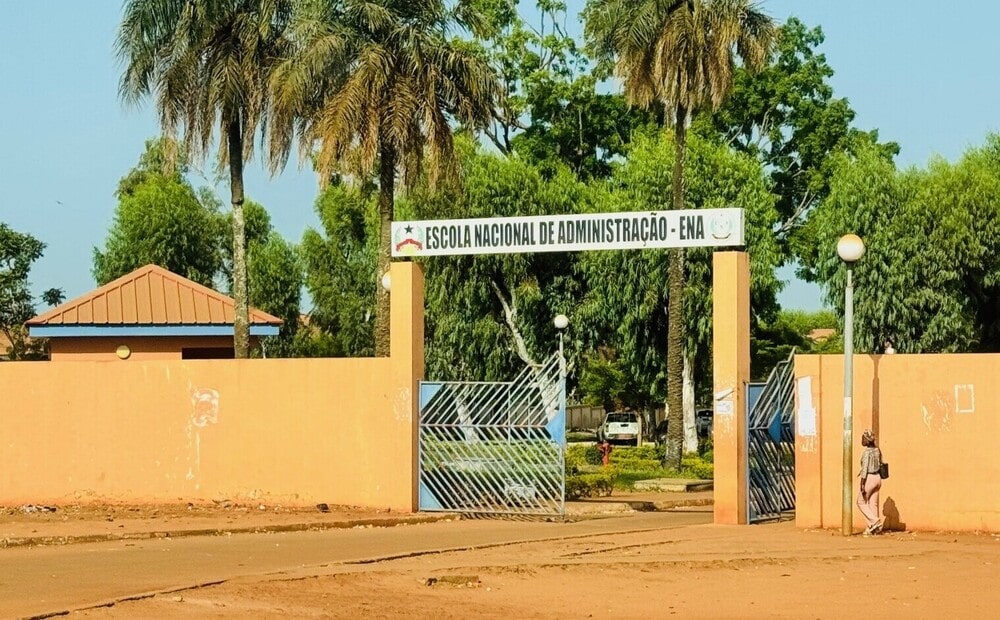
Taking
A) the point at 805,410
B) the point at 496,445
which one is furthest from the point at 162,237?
the point at 805,410

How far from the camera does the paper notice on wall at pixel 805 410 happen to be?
19688mm

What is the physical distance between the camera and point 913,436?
18984 millimetres

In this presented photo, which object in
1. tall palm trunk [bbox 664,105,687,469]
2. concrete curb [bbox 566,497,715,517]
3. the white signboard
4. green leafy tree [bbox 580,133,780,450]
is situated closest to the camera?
the white signboard

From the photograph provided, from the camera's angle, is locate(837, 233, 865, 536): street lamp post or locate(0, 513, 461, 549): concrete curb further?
locate(837, 233, 865, 536): street lamp post

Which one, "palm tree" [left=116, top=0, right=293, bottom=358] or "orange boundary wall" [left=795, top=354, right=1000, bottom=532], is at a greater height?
"palm tree" [left=116, top=0, right=293, bottom=358]

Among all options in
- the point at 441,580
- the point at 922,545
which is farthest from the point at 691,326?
→ the point at 441,580

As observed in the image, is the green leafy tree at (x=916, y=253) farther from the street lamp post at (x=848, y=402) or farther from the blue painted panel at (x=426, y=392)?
the street lamp post at (x=848, y=402)

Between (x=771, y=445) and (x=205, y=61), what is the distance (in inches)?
644

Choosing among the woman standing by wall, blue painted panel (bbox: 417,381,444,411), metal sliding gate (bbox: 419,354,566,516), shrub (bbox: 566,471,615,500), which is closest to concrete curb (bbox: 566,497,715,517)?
shrub (bbox: 566,471,615,500)

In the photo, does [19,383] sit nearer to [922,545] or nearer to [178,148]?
[178,148]

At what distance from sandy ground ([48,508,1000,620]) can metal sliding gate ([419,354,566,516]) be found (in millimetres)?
3255

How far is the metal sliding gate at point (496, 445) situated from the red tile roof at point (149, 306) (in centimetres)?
1456

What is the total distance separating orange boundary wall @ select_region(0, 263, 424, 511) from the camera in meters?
22.2

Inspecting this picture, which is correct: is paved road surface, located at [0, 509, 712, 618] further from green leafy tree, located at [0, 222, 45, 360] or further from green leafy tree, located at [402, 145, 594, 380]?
green leafy tree, located at [0, 222, 45, 360]
